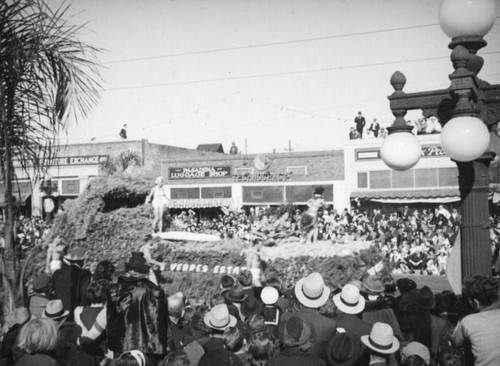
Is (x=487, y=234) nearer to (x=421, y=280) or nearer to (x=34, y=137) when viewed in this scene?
(x=34, y=137)

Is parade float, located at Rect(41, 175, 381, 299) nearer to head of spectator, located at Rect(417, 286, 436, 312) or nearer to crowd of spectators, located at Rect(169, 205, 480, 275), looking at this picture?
crowd of spectators, located at Rect(169, 205, 480, 275)

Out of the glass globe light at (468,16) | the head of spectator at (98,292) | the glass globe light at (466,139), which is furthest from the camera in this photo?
the head of spectator at (98,292)

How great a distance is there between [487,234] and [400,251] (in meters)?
13.6

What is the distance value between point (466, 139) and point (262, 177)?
2859cm

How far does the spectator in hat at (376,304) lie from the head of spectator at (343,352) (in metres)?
1.12

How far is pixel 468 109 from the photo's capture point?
4.07m

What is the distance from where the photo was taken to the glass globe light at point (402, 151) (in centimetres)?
450

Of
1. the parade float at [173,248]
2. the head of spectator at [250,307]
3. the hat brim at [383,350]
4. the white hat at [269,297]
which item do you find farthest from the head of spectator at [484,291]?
the parade float at [173,248]

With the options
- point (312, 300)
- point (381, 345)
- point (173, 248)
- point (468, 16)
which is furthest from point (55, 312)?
point (173, 248)

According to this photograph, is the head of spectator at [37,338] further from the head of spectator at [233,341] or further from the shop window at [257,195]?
the shop window at [257,195]

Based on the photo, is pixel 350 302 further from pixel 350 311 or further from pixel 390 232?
pixel 390 232

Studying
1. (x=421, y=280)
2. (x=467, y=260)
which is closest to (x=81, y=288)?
(x=467, y=260)

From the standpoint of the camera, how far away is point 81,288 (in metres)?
6.31

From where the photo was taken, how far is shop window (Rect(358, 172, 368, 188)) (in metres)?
29.3
